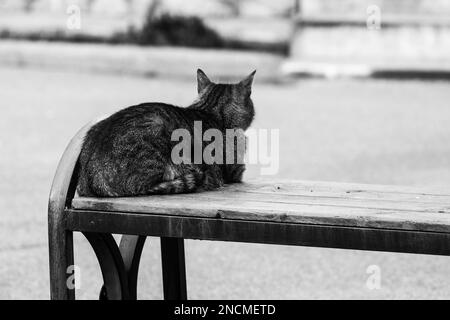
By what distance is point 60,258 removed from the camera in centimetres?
324

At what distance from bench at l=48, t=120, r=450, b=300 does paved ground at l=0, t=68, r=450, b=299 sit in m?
1.44

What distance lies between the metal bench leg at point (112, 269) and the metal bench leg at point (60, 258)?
255 mm

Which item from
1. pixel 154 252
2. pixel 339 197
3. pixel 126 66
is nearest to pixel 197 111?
pixel 339 197

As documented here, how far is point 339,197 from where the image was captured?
3355 millimetres

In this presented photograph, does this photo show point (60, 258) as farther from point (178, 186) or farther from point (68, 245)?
point (178, 186)

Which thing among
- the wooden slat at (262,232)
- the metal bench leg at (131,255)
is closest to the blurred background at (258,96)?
the metal bench leg at (131,255)

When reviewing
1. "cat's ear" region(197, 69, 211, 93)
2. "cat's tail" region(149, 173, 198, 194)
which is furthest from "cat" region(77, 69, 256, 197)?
"cat's ear" region(197, 69, 211, 93)

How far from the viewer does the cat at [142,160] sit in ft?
11.2

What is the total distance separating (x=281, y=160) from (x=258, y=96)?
3.81m

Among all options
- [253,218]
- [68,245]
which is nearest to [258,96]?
[68,245]

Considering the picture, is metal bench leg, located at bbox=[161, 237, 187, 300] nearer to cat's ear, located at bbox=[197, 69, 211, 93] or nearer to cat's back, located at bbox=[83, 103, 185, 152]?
cat's back, located at bbox=[83, 103, 185, 152]

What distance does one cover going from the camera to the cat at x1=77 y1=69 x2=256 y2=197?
3406 millimetres

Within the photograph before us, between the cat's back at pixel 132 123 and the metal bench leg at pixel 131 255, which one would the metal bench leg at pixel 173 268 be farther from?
the cat's back at pixel 132 123

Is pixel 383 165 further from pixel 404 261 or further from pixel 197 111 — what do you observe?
pixel 197 111
